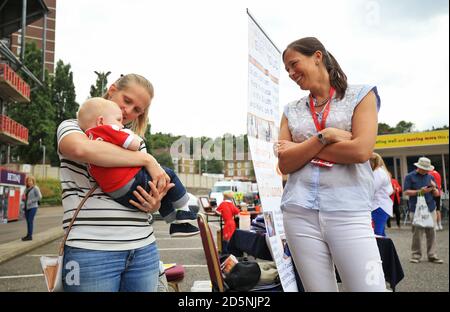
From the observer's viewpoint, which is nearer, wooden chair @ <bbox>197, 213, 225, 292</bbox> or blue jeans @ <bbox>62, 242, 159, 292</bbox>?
blue jeans @ <bbox>62, 242, 159, 292</bbox>

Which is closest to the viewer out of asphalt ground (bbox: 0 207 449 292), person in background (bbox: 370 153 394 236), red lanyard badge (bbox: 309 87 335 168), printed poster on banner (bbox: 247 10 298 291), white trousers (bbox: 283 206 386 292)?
white trousers (bbox: 283 206 386 292)

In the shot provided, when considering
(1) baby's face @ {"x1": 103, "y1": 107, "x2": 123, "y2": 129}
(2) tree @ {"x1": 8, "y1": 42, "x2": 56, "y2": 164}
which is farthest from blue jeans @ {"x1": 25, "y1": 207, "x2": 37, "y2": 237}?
(1) baby's face @ {"x1": 103, "y1": 107, "x2": 123, "y2": 129}

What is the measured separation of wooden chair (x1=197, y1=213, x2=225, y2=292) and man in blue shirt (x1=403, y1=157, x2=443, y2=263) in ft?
12.8

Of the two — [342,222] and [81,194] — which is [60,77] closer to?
[81,194]

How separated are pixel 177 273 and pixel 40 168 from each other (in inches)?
44.3

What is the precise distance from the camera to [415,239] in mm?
5254

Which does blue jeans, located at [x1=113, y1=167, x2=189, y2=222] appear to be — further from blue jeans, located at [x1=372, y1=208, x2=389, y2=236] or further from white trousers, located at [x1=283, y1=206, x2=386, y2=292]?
blue jeans, located at [x1=372, y1=208, x2=389, y2=236]

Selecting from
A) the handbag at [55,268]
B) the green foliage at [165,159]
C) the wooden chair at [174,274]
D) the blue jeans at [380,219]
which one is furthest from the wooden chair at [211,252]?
the blue jeans at [380,219]

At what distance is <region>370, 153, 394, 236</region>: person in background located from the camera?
364 cm

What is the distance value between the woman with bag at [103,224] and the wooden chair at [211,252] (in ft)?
4.37

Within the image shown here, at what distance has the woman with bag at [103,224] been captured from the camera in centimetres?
101

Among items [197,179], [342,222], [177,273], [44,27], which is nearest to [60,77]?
[44,27]

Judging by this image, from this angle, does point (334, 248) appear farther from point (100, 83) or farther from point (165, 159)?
point (100, 83)

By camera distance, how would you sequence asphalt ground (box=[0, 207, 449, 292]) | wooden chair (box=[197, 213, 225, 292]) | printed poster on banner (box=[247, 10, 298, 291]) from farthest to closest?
printed poster on banner (box=[247, 10, 298, 291]) < wooden chair (box=[197, 213, 225, 292]) < asphalt ground (box=[0, 207, 449, 292])
